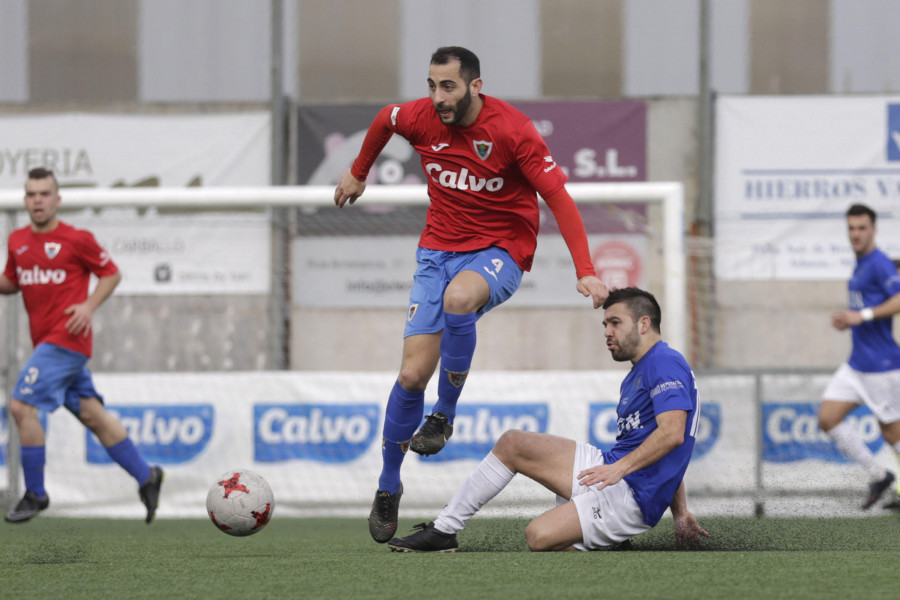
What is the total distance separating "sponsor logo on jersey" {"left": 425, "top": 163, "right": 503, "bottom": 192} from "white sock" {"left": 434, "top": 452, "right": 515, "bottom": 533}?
1082mm

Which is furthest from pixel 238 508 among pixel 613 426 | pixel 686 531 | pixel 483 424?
pixel 613 426

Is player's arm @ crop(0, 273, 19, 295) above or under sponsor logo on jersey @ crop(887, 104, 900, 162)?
under

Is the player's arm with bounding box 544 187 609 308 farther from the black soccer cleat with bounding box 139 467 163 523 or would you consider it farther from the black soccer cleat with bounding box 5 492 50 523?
the black soccer cleat with bounding box 5 492 50 523

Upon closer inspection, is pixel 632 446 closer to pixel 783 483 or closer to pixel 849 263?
pixel 783 483

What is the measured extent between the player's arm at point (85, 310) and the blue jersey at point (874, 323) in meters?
4.42

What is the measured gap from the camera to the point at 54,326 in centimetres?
605

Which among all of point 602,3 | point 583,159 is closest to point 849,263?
point 583,159

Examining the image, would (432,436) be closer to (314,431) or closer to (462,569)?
(462,569)

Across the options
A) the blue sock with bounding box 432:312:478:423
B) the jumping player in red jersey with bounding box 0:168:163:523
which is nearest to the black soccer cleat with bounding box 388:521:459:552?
the blue sock with bounding box 432:312:478:423

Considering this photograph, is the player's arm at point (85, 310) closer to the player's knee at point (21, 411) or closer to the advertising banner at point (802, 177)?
the player's knee at point (21, 411)

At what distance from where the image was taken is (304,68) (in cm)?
1017

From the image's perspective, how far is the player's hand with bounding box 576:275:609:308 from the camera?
3986mm

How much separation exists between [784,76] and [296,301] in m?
4.85

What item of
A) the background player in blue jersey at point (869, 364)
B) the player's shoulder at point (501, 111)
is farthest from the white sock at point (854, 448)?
the player's shoulder at point (501, 111)
